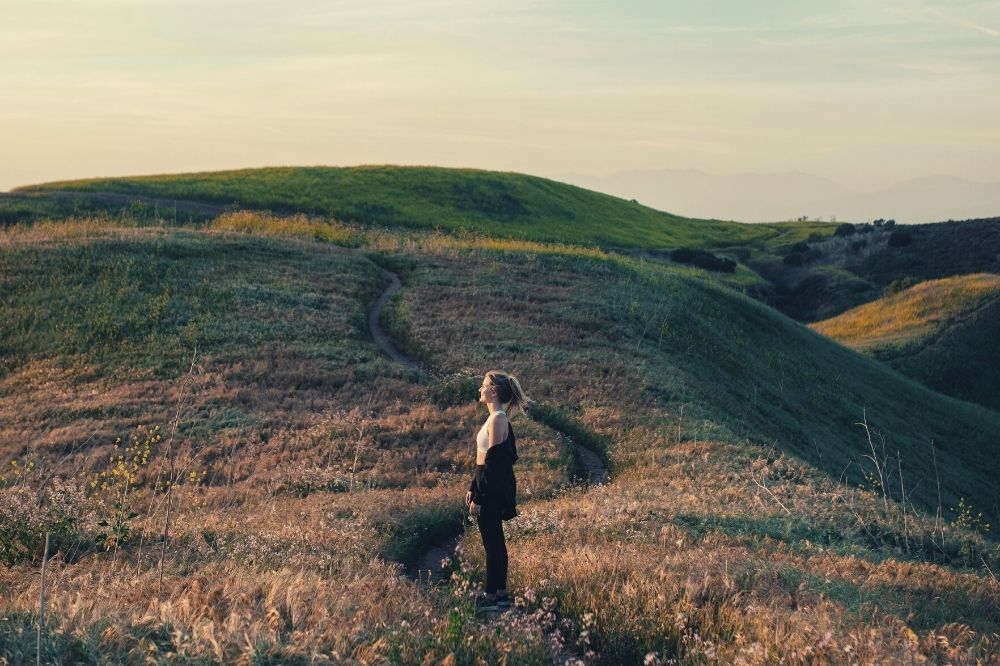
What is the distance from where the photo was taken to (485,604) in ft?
31.2

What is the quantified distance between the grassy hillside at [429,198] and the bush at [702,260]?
3.56 meters

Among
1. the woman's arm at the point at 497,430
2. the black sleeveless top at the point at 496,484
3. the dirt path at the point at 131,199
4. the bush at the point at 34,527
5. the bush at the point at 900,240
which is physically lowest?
the bush at the point at 34,527

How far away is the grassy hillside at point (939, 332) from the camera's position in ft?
178

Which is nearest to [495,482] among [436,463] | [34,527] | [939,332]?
[34,527]

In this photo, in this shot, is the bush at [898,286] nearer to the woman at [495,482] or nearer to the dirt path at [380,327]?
the dirt path at [380,327]

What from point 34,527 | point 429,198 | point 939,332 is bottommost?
point 939,332

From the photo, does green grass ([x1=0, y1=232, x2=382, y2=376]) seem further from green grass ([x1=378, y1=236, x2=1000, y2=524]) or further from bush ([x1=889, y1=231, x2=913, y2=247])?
bush ([x1=889, y1=231, x2=913, y2=247])

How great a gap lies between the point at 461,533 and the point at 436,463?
17.1 ft

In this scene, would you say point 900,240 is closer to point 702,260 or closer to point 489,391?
point 702,260

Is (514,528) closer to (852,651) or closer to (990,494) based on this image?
(852,651)

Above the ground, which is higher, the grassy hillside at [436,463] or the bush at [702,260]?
the bush at [702,260]

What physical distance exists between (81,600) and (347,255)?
34452 mm

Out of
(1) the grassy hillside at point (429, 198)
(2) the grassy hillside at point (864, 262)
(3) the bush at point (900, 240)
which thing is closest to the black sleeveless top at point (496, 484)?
(1) the grassy hillside at point (429, 198)

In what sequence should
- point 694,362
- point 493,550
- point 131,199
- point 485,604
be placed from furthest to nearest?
1. point 131,199
2. point 694,362
3. point 493,550
4. point 485,604
